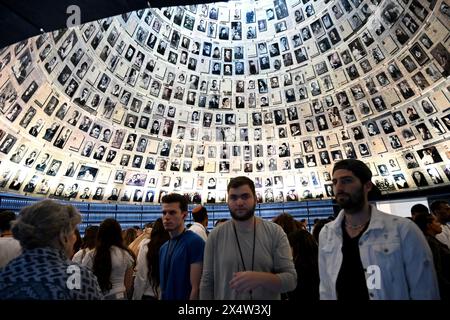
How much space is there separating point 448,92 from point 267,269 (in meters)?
13.2

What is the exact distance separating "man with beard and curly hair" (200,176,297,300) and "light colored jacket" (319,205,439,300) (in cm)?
40

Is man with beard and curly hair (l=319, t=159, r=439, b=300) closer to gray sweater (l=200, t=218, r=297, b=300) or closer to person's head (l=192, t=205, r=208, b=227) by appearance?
gray sweater (l=200, t=218, r=297, b=300)

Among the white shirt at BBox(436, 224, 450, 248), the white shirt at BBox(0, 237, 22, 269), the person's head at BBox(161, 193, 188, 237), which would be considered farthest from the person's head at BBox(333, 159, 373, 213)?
the white shirt at BBox(0, 237, 22, 269)

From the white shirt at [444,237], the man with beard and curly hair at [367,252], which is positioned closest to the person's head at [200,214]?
the man with beard and curly hair at [367,252]

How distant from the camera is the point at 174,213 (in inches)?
137

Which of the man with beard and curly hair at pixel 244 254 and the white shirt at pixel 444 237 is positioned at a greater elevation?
the white shirt at pixel 444 237

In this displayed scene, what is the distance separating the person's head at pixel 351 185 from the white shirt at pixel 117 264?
2918 mm

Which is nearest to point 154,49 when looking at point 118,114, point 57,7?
point 118,114

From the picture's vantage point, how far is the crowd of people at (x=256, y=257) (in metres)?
1.85

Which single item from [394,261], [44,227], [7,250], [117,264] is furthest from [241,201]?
[7,250]

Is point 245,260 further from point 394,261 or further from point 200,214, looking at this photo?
point 200,214

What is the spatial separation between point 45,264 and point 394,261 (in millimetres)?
2300

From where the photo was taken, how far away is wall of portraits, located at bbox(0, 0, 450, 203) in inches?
468

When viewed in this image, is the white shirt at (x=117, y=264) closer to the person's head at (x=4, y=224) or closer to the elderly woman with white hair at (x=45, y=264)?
the person's head at (x=4, y=224)
